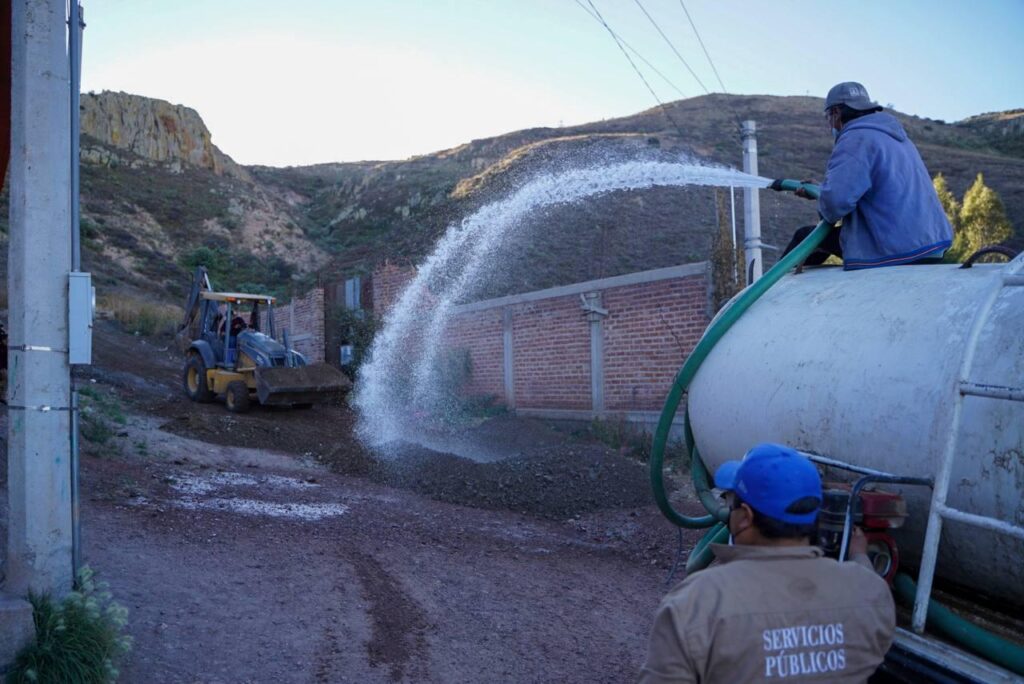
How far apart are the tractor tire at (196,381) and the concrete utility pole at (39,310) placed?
1319 centimetres

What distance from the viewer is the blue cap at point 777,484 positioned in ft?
6.92

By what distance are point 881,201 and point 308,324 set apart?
20171 millimetres

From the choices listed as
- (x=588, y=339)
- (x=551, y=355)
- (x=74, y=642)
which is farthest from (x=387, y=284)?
(x=74, y=642)

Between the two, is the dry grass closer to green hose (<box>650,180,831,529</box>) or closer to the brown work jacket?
green hose (<box>650,180,831,529</box>)

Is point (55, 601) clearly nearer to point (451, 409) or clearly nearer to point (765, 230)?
point (451, 409)

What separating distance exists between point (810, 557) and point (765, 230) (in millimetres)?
31679

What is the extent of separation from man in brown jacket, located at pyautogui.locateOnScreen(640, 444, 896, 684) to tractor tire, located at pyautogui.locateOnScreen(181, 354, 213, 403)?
16075 mm

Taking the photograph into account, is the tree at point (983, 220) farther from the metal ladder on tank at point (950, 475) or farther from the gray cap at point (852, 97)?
the metal ladder on tank at point (950, 475)

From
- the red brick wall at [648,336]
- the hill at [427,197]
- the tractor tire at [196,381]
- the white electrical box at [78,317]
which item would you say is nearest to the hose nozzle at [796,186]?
the white electrical box at [78,317]

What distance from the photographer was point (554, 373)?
47.9 feet

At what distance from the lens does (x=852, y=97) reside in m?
3.72

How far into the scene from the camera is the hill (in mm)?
31094

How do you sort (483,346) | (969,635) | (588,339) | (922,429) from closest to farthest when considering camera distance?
1. (969,635)
2. (922,429)
3. (588,339)
4. (483,346)

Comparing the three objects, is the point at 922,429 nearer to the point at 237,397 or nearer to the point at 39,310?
the point at 39,310
